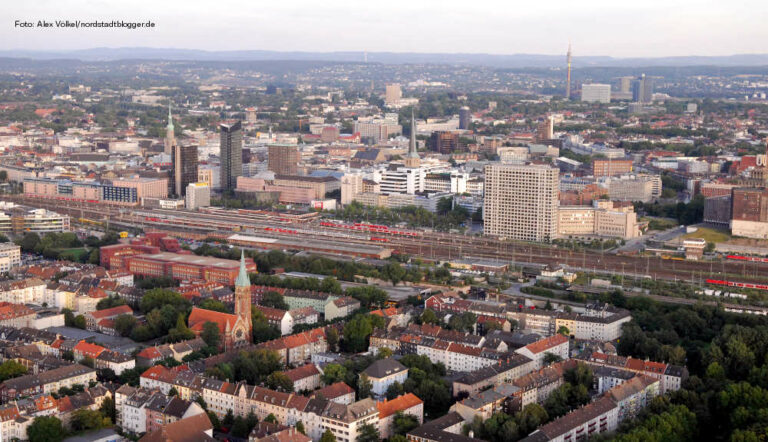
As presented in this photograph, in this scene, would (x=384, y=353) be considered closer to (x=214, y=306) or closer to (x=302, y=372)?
(x=302, y=372)

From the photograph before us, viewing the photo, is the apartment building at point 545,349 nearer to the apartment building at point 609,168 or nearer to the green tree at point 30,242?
the green tree at point 30,242

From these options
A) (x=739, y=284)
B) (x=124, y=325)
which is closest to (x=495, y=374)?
(x=124, y=325)

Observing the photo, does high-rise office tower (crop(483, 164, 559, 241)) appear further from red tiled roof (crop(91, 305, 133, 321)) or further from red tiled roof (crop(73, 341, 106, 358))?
red tiled roof (crop(73, 341, 106, 358))

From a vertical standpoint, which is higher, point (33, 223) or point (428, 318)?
point (428, 318)

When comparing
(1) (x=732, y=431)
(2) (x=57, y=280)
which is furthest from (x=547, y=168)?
(1) (x=732, y=431)

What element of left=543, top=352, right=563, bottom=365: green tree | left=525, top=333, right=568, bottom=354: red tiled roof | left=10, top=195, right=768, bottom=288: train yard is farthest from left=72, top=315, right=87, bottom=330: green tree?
left=10, top=195, right=768, bottom=288: train yard

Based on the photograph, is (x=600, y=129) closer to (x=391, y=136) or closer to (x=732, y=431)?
(x=391, y=136)
